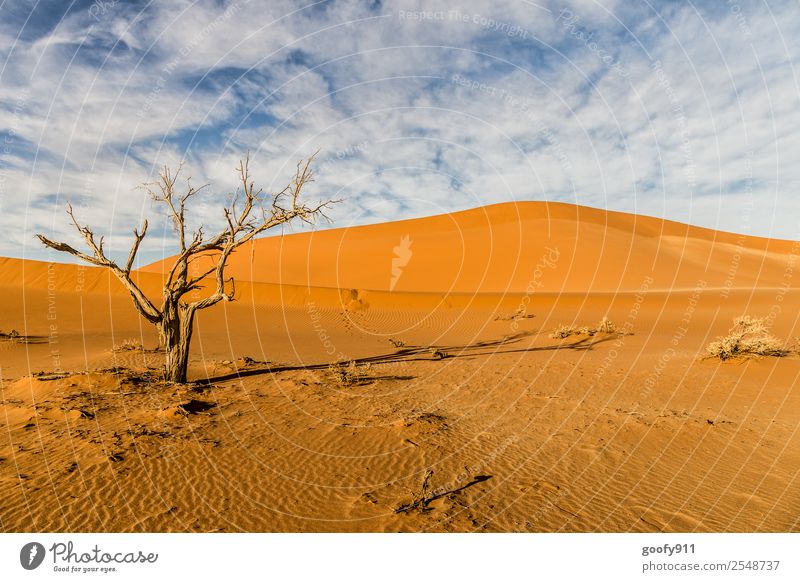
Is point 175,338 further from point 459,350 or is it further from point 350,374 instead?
point 459,350

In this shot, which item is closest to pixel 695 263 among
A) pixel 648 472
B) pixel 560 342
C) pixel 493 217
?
pixel 493 217

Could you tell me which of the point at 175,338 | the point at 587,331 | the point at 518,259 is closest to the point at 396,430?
the point at 175,338

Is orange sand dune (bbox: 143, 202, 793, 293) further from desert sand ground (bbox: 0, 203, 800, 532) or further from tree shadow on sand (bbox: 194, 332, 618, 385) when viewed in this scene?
tree shadow on sand (bbox: 194, 332, 618, 385)

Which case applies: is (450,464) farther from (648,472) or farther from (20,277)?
(20,277)

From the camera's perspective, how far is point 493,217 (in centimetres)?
8669

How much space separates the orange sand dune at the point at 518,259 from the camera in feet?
170

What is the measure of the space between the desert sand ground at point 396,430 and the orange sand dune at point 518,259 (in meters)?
24.7

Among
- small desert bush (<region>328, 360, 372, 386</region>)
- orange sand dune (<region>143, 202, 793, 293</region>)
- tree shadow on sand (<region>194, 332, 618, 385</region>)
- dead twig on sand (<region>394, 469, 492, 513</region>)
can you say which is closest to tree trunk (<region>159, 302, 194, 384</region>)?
tree shadow on sand (<region>194, 332, 618, 385</region>)

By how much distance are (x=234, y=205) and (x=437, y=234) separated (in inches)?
2588

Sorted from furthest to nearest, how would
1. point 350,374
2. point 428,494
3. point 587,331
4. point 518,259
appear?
point 518,259 → point 587,331 → point 350,374 → point 428,494

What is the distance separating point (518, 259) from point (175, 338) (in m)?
51.2

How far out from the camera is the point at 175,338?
1105 cm

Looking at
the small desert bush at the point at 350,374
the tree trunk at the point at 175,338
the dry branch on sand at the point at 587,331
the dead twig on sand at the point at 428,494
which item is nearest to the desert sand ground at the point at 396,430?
the dead twig on sand at the point at 428,494

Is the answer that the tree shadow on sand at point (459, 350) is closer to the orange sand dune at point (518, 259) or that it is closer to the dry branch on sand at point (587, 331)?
the dry branch on sand at point (587, 331)
